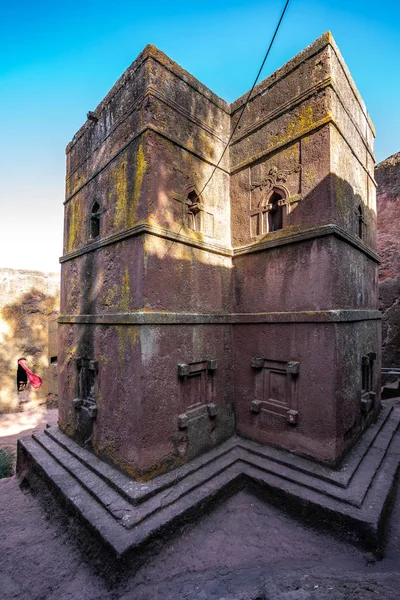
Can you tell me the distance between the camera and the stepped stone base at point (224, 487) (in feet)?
12.0

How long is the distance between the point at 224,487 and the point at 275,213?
4840mm

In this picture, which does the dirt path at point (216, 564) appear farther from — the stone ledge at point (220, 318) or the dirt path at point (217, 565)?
the stone ledge at point (220, 318)

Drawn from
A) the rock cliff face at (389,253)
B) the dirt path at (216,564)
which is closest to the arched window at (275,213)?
the dirt path at (216,564)

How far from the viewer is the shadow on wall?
39.0 feet

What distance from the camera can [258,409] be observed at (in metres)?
5.43

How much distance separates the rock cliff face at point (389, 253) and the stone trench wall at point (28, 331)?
14.2 meters

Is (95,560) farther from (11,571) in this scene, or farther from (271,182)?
(271,182)

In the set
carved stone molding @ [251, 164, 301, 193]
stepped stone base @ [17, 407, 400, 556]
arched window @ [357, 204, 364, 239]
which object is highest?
carved stone molding @ [251, 164, 301, 193]

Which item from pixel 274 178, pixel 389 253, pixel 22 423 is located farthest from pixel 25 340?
pixel 389 253

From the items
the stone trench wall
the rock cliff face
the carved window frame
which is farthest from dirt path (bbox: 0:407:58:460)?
the rock cliff face

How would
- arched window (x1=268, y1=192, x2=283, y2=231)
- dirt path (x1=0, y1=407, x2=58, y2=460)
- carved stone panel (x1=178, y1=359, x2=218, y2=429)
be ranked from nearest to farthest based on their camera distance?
carved stone panel (x1=178, y1=359, x2=218, y2=429)
arched window (x1=268, y1=192, x2=283, y2=231)
dirt path (x1=0, y1=407, x2=58, y2=460)

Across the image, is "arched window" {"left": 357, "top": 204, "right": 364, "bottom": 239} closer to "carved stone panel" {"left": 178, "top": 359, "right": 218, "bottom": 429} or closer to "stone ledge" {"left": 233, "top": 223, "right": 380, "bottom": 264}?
"stone ledge" {"left": 233, "top": 223, "right": 380, "bottom": 264}

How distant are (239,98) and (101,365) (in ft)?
19.9

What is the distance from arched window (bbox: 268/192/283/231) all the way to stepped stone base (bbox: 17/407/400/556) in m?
4.10
